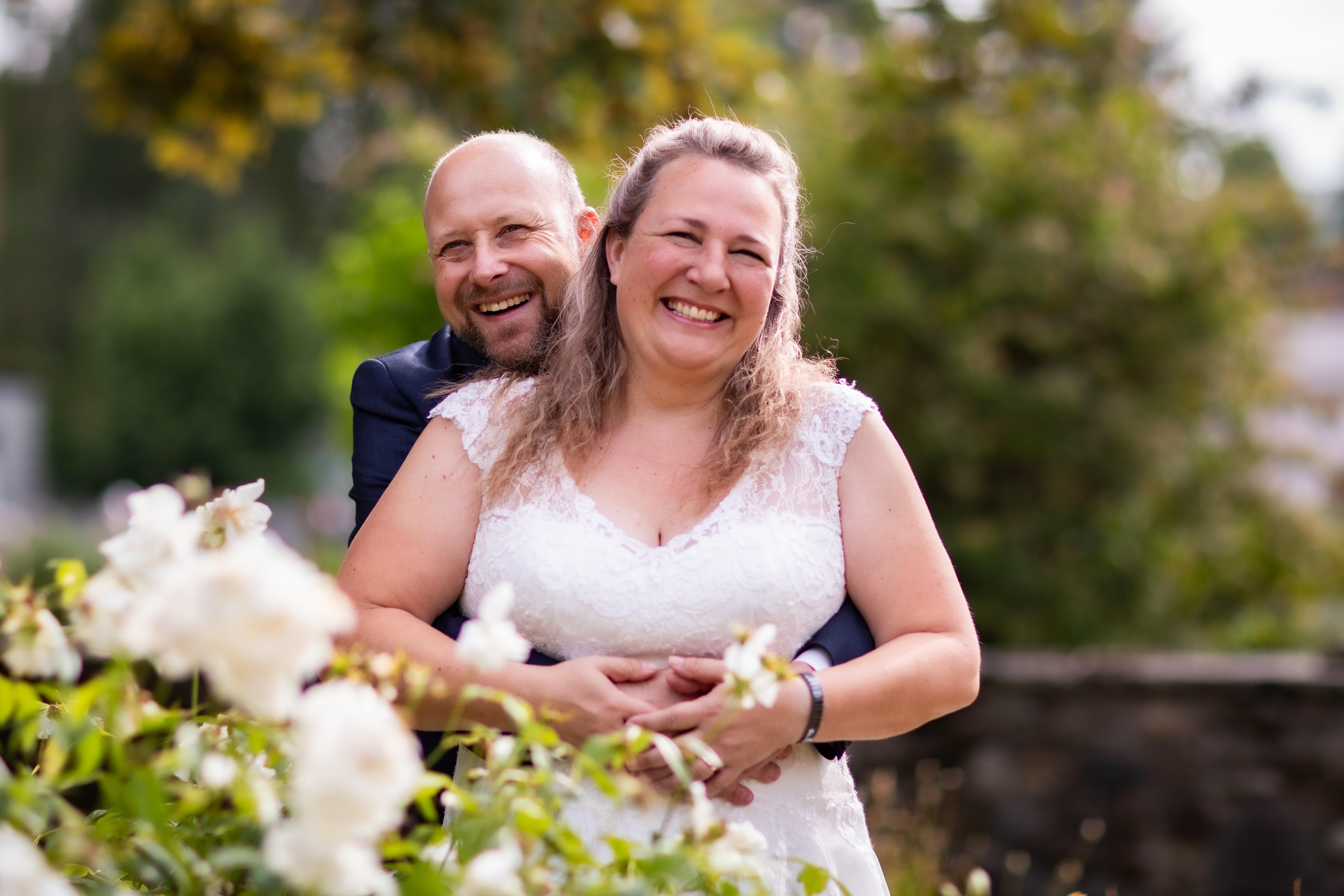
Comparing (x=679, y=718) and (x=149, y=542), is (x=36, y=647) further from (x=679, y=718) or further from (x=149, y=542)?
(x=679, y=718)

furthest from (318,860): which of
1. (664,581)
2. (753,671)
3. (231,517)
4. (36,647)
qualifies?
(664,581)

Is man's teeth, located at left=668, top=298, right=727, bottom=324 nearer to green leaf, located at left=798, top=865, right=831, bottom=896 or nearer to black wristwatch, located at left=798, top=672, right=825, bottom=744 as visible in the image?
black wristwatch, located at left=798, top=672, right=825, bottom=744

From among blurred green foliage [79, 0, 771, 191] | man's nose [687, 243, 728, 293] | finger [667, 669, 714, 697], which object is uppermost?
blurred green foliage [79, 0, 771, 191]

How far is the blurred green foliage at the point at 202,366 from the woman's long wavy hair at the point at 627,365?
26.5 metres

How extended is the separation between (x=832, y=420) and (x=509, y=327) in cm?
75

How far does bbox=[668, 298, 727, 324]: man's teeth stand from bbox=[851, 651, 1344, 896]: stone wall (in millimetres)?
3061

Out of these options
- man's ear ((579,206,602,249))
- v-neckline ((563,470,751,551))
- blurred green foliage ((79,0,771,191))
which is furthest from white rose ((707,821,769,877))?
blurred green foliage ((79,0,771,191))

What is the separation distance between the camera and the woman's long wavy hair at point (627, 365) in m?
2.21

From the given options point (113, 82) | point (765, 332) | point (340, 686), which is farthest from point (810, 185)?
point (340, 686)

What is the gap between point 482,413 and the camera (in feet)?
7.60

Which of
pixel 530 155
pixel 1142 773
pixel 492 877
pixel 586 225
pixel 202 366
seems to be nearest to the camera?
pixel 492 877

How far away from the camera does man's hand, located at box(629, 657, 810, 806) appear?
1859 millimetres

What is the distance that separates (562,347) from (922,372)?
5329 mm

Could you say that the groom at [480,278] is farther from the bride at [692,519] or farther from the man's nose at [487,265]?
the bride at [692,519]
